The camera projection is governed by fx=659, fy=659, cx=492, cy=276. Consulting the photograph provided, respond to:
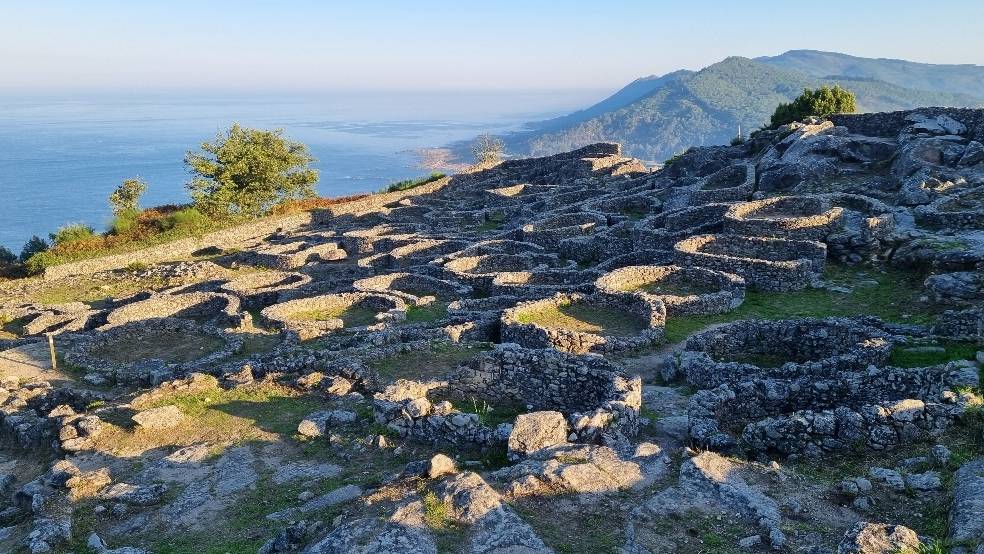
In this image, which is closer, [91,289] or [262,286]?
[262,286]

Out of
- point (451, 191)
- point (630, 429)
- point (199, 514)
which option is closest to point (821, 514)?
point (630, 429)

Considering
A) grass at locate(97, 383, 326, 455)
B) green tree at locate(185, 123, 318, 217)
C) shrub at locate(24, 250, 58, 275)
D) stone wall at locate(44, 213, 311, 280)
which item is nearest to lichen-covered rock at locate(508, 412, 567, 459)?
grass at locate(97, 383, 326, 455)

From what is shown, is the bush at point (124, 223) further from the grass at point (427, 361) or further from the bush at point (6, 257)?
the grass at point (427, 361)

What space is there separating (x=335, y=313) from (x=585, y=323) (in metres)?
10.9

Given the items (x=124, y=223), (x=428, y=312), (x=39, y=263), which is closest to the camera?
(x=428, y=312)

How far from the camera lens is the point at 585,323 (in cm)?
2164

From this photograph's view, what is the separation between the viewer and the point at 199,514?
11438mm

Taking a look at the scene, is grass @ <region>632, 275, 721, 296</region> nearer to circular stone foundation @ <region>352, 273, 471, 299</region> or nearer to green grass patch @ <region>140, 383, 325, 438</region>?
circular stone foundation @ <region>352, 273, 471, 299</region>

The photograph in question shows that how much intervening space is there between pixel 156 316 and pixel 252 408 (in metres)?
15.9

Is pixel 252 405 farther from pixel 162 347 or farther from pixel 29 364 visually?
pixel 29 364

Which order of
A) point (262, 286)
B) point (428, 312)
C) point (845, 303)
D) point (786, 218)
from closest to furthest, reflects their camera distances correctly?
point (845, 303) < point (428, 312) < point (786, 218) < point (262, 286)

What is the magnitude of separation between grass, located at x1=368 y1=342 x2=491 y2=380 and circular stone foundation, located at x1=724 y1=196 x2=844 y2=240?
14558 mm

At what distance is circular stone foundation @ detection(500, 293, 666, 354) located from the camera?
63.5 ft

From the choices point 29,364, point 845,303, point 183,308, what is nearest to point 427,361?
point 845,303
